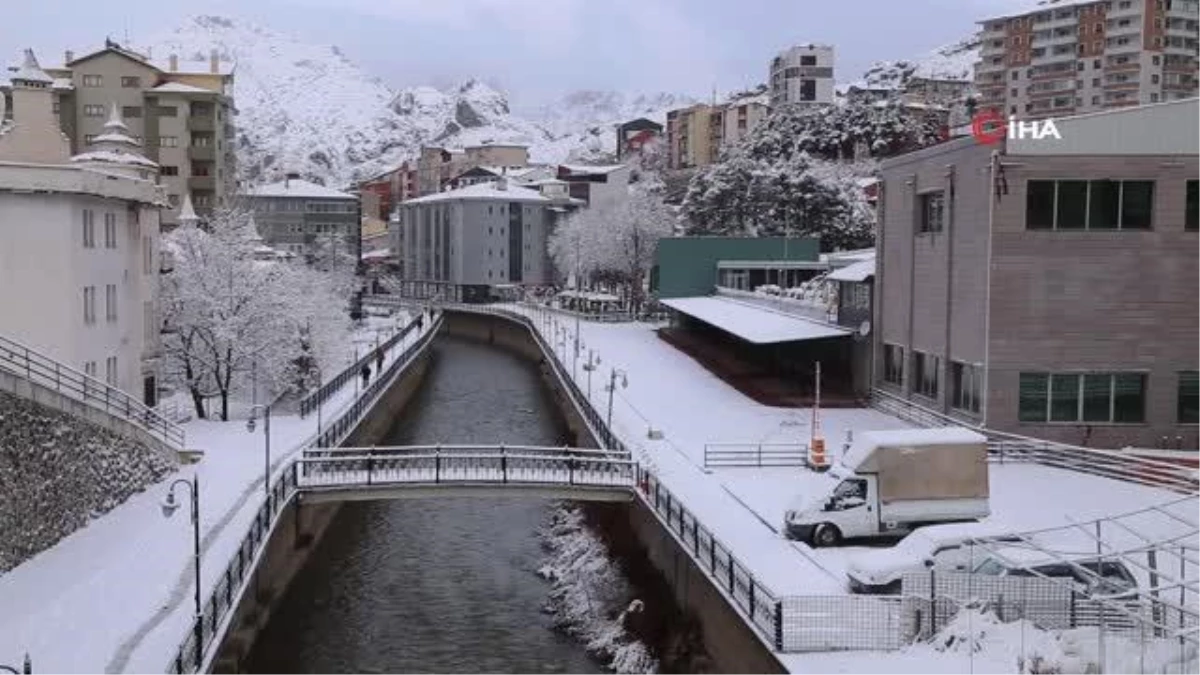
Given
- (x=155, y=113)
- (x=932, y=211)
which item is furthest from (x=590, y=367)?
(x=155, y=113)

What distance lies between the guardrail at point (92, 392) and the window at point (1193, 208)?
29690 millimetres

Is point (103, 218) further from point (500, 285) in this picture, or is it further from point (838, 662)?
point (500, 285)

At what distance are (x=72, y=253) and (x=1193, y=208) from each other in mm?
31618

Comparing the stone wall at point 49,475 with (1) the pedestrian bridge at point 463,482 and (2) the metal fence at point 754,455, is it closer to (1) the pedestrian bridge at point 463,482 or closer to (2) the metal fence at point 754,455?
(1) the pedestrian bridge at point 463,482

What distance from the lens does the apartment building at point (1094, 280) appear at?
37.0 metres

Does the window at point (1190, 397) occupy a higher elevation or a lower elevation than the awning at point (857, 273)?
lower

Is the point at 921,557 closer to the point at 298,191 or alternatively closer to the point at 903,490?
the point at 903,490

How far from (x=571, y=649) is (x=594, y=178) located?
124440mm

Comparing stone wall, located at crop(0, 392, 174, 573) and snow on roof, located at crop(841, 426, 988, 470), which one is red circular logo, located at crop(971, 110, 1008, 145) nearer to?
snow on roof, located at crop(841, 426, 988, 470)

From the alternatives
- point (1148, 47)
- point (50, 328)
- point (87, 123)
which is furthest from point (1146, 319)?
point (1148, 47)

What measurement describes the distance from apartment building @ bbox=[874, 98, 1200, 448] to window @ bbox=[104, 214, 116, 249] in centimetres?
2620

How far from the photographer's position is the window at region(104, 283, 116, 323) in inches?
1537

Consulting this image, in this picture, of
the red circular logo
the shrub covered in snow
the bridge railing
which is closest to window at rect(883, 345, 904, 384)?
the red circular logo

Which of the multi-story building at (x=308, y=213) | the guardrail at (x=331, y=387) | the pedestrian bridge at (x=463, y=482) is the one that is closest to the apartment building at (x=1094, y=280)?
the pedestrian bridge at (x=463, y=482)
